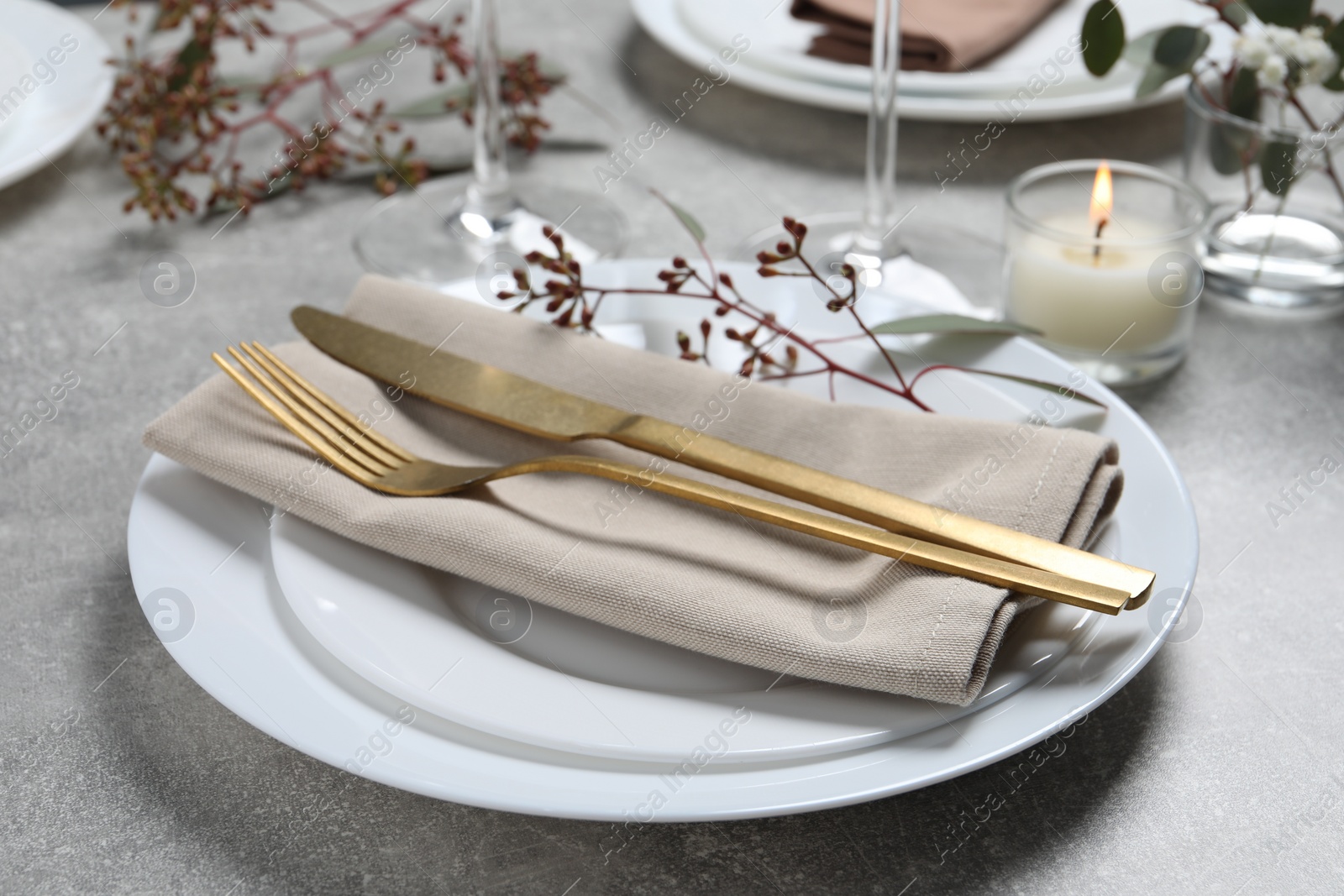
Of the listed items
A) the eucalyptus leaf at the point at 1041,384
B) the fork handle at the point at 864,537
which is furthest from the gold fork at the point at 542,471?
the eucalyptus leaf at the point at 1041,384

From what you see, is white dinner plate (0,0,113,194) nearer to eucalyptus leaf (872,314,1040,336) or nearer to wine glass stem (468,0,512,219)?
wine glass stem (468,0,512,219)

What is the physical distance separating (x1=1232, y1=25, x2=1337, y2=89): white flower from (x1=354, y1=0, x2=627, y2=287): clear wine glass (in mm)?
449

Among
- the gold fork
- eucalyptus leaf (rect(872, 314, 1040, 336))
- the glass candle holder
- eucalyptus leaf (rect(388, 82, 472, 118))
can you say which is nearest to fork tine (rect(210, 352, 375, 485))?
the gold fork

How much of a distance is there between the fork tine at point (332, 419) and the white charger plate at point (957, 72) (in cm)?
59

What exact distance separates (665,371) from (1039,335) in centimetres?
23

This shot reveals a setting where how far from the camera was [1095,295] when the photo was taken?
28.1 inches

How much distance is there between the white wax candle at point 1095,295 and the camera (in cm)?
71

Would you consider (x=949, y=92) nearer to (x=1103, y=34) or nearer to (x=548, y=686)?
(x=1103, y=34)

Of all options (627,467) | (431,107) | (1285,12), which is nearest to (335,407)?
(627,467)

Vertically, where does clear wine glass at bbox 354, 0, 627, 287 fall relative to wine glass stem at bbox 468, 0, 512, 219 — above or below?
below

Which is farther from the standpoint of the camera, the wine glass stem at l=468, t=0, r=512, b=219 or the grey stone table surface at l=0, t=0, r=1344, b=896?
the wine glass stem at l=468, t=0, r=512, b=219

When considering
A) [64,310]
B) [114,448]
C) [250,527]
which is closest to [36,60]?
[64,310]

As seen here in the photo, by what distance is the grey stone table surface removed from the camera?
18.3 inches

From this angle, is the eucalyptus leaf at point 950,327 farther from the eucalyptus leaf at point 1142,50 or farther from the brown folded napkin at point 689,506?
the eucalyptus leaf at point 1142,50
